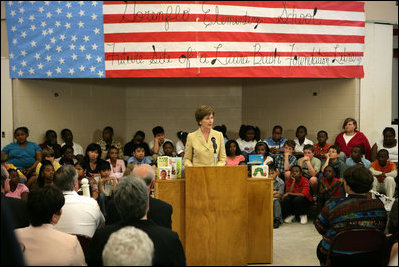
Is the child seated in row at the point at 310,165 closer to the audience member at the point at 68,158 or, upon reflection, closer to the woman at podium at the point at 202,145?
the woman at podium at the point at 202,145

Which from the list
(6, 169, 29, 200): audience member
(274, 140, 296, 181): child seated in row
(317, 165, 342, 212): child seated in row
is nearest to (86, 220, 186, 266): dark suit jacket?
(6, 169, 29, 200): audience member

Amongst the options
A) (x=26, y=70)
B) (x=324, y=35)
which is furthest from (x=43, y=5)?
(x=324, y=35)

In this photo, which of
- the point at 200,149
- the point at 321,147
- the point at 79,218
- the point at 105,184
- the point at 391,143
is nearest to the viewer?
the point at 79,218

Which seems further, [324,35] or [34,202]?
[324,35]

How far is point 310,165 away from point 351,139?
101 cm

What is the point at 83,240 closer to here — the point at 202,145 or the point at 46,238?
the point at 46,238

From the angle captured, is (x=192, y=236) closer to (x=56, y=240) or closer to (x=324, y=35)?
(x=56, y=240)

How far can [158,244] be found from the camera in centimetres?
223

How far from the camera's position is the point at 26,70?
6359mm

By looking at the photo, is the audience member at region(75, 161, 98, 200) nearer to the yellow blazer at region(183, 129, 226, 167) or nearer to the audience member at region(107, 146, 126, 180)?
the audience member at region(107, 146, 126, 180)

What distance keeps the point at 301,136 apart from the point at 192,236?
345cm

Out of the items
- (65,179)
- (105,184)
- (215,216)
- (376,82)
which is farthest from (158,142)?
(65,179)

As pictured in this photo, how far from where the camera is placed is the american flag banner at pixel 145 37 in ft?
20.4

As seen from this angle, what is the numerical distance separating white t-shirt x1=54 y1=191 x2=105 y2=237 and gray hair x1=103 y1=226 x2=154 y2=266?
1300mm
